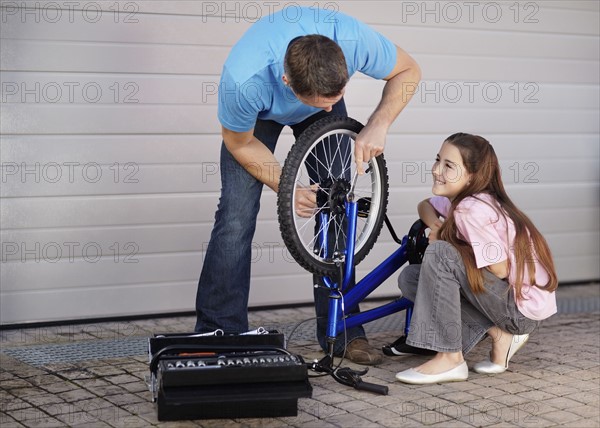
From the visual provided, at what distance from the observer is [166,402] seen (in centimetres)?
346

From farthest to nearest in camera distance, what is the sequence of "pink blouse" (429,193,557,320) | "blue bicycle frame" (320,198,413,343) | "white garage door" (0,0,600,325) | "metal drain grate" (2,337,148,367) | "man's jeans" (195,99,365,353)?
"white garage door" (0,0,600,325)
"metal drain grate" (2,337,148,367)
"man's jeans" (195,99,365,353)
"blue bicycle frame" (320,198,413,343)
"pink blouse" (429,193,557,320)

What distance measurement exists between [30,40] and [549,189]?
3.54 m

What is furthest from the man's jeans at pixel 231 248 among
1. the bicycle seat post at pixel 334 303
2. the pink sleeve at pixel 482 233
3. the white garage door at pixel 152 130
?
the white garage door at pixel 152 130

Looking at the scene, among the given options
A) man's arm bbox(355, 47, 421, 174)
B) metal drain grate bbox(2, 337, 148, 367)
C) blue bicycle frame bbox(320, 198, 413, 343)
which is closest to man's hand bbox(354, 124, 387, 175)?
man's arm bbox(355, 47, 421, 174)

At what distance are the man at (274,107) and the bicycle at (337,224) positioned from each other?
10 centimetres

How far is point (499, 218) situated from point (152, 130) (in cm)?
222

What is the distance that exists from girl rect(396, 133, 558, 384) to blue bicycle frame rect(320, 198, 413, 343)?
30cm

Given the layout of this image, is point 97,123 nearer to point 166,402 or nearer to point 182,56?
point 182,56

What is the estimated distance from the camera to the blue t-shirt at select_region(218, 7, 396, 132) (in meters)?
3.84

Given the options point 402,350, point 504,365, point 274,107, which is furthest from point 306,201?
point 504,365

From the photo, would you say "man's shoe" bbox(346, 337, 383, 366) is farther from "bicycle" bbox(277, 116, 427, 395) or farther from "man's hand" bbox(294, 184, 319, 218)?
"man's hand" bbox(294, 184, 319, 218)

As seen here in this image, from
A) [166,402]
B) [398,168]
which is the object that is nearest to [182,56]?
[398,168]

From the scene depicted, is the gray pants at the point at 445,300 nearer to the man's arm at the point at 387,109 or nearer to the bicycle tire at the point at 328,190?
the bicycle tire at the point at 328,190

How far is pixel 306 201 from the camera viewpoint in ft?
13.4
